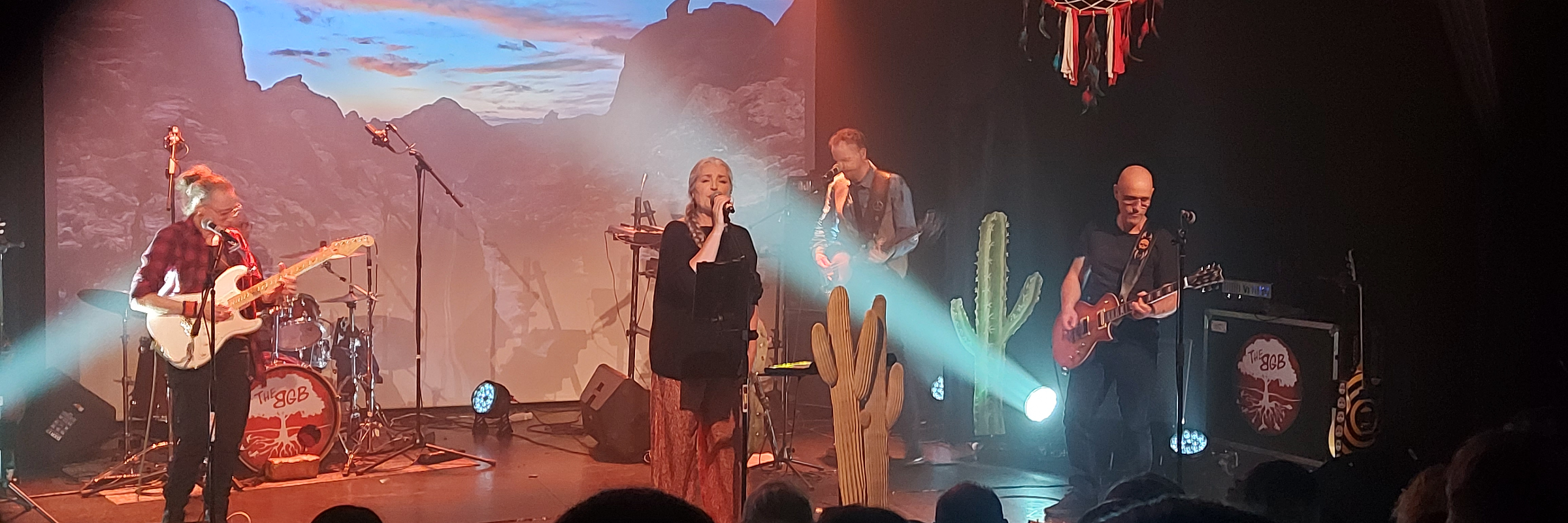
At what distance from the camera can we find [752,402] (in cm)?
655

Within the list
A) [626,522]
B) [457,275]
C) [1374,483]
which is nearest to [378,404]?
[457,275]

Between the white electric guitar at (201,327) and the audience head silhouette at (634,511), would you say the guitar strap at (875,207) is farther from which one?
the audience head silhouette at (634,511)

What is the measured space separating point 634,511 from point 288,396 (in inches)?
211

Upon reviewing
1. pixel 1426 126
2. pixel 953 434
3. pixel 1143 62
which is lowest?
pixel 953 434

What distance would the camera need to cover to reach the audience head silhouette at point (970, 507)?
8.20 ft

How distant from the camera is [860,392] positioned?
5035 millimetres

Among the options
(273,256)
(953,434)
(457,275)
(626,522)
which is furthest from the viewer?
(457,275)

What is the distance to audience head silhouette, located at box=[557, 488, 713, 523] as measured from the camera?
1.45 meters

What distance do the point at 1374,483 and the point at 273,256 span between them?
621 centimetres

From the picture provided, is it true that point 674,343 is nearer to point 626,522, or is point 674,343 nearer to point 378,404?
point 626,522

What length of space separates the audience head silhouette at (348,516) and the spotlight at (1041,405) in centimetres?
501

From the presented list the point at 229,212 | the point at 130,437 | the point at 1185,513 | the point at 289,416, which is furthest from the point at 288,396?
the point at 1185,513

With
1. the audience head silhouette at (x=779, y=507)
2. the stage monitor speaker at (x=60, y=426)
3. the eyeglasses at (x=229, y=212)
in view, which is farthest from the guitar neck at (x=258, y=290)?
the audience head silhouette at (x=779, y=507)

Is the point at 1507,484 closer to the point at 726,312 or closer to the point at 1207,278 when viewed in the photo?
the point at 726,312
